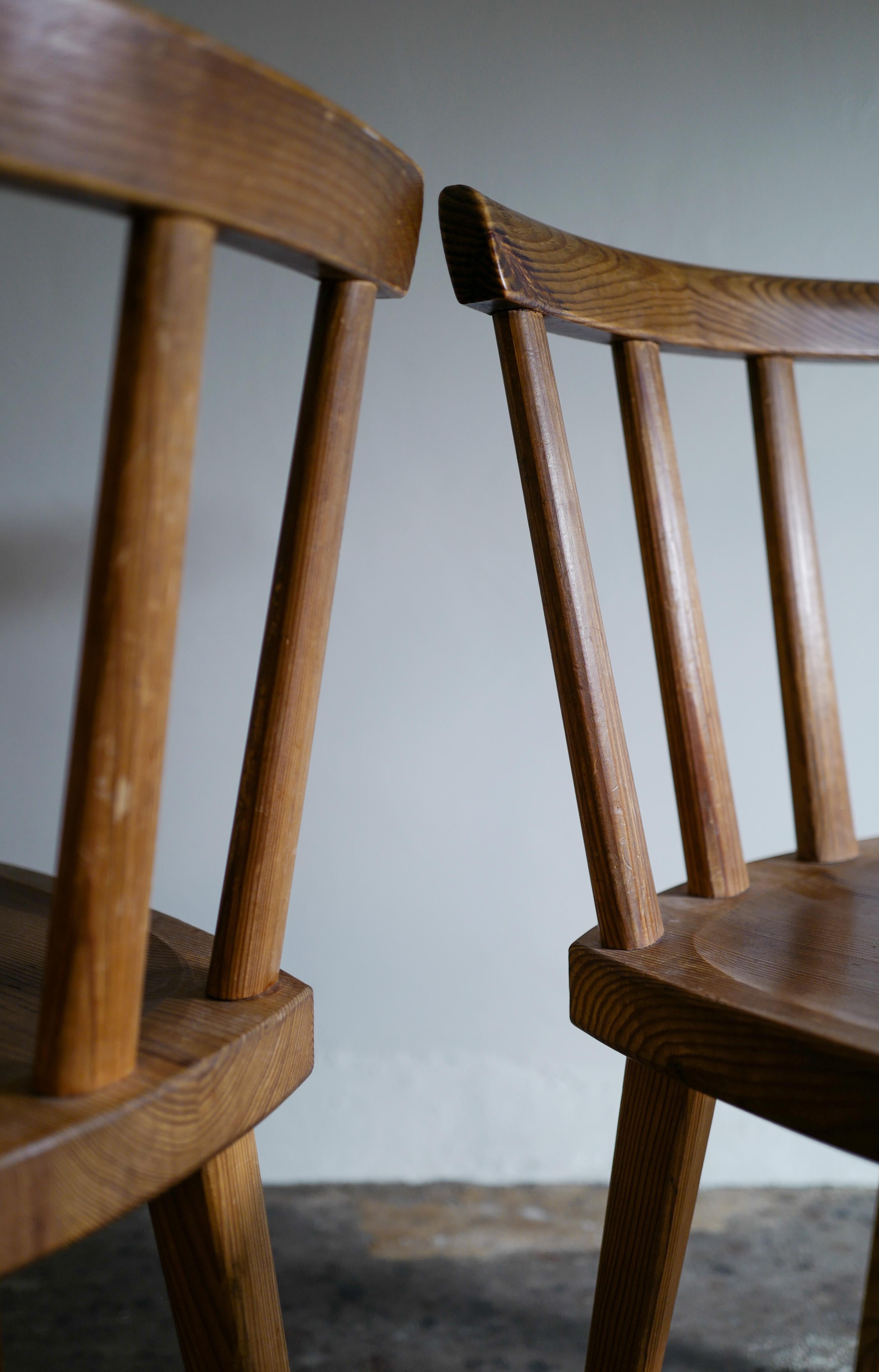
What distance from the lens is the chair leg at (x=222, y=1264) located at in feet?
1.23

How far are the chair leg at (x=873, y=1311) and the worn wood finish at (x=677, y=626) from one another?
17 centimetres

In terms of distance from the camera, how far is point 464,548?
2.98 ft

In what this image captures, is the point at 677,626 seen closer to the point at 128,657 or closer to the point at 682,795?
the point at 682,795

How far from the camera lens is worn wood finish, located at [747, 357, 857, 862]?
0.59 m

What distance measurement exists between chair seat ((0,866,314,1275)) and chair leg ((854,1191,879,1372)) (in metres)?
0.26

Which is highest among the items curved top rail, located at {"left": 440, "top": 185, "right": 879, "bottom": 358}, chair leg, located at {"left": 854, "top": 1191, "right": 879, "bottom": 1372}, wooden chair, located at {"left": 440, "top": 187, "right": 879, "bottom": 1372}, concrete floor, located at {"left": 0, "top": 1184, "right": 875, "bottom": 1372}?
curved top rail, located at {"left": 440, "top": 185, "right": 879, "bottom": 358}

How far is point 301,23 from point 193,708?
60 centimetres

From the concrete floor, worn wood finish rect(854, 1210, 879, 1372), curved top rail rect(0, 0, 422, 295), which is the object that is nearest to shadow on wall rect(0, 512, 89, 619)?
the concrete floor

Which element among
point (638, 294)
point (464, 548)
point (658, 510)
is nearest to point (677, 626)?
point (658, 510)

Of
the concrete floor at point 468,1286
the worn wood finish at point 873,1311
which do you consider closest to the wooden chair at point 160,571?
the worn wood finish at point 873,1311

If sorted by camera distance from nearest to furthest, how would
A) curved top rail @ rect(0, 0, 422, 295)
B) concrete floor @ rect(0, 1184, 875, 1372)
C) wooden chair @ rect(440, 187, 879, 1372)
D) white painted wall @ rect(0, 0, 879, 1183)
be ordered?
curved top rail @ rect(0, 0, 422, 295), wooden chair @ rect(440, 187, 879, 1372), concrete floor @ rect(0, 1184, 875, 1372), white painted wall @ rect(0, 0, 879, 1183)

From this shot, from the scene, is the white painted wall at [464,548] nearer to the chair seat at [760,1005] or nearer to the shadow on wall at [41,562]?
the shadow on wall at [41,562]

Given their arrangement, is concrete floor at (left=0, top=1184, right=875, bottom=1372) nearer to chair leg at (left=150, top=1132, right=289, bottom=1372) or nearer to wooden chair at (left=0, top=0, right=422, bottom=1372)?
chair leg at (left=150, top=1132, right=289, bottom=1372)

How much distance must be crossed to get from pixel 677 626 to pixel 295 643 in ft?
0.78
